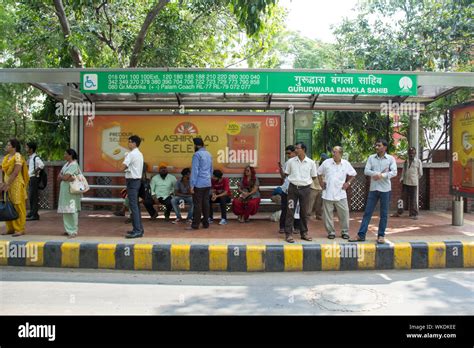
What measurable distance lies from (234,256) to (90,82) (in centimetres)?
439

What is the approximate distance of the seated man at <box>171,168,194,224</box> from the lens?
908 centimetres

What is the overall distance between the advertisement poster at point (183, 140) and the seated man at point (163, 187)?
2.17 feet

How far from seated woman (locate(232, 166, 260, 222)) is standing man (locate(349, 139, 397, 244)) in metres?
2.49

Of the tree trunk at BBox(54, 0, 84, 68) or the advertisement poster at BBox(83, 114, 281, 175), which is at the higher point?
the tree trunk at BBox(54, 0, 84, 68)

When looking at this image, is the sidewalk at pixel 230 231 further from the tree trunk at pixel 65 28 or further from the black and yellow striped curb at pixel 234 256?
the tree trunk at pixel 65 28

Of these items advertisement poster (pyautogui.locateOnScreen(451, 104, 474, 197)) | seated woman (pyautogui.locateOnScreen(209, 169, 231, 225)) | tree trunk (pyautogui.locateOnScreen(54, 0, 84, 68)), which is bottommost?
seated woman (pyautogui.locateOnScreen(209, 169, 231, 225))

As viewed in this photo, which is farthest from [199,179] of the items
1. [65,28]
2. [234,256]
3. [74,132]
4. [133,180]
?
[65,28]

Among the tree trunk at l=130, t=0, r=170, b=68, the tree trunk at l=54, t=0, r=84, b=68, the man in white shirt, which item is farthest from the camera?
the tree trunk at l=130, t=0, r=170, b=68

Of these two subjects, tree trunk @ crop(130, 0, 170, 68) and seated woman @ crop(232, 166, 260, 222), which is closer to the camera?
seated woman @ crop(232, 166, 260, 222)

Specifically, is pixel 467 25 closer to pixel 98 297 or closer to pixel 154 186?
pixel 154 186

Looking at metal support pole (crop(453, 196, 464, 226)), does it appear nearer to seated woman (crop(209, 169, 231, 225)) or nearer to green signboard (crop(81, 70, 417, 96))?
green signboard (crop(81, 70, 417, 96))

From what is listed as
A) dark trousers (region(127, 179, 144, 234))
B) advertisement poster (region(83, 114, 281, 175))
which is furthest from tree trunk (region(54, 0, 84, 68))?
dark trousers (region(127, 179, 144, 234))

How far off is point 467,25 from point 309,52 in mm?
14064
